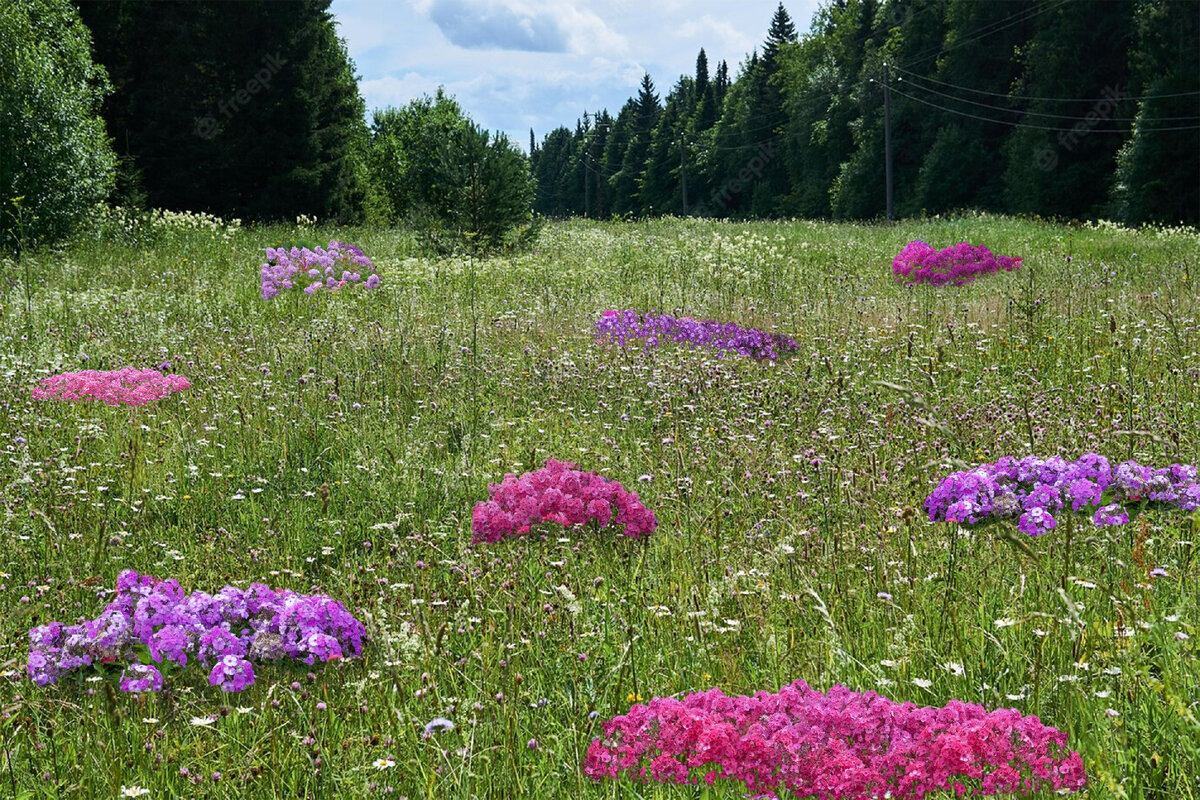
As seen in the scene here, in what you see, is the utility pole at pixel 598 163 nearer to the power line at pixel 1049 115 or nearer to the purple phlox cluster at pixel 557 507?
the power line at pixel 1049 115

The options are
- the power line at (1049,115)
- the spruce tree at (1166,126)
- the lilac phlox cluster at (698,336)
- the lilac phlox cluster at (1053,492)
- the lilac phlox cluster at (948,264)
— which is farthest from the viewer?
the power line at (1049,115)

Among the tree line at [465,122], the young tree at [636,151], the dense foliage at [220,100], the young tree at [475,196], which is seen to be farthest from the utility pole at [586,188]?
the young tree at [475,196]

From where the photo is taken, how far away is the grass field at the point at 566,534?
232cm

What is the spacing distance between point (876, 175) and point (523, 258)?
4026 cm

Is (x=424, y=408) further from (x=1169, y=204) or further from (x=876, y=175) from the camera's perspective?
(x=876, y=175)

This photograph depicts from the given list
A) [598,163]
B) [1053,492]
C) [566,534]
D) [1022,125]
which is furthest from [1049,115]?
[598,163]

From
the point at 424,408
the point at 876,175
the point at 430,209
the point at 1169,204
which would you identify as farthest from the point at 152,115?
the point at 876,175

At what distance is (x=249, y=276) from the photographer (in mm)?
12773

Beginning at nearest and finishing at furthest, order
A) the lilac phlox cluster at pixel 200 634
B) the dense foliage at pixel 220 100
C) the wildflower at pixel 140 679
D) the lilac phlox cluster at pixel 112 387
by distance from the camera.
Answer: the wildflower at pixel 140 679, the lilac phlox cluster at pixel 200 634, the lilac phlox cluster at pixel 112 387, the dense foliage at pixel 220 100

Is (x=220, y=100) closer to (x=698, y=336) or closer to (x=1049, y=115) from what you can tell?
(x=698, y=336)

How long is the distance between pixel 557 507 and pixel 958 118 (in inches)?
1916

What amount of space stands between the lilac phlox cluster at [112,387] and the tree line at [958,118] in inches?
1319

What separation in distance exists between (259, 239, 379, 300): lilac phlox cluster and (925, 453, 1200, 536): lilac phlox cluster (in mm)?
9195

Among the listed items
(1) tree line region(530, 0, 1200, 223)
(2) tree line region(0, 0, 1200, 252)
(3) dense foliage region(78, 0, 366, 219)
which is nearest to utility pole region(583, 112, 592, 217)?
(1) tree line region(530, 0, 1200, 223)
